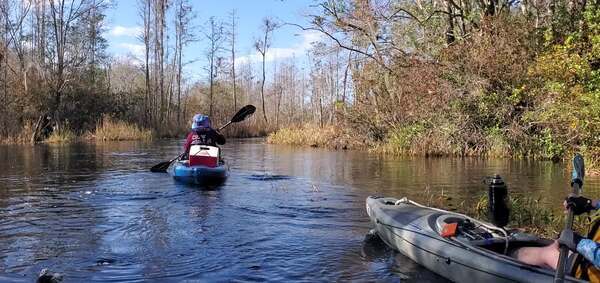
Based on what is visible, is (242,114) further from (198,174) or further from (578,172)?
(578,172)

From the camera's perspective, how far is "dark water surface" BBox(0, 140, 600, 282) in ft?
17.8

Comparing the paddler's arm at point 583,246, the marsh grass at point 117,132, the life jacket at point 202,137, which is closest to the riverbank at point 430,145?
the life jacket at point 202,137

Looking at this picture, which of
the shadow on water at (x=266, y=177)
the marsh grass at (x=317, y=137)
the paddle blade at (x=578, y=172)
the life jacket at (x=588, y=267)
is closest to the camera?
the life jacket at (x=588, y=267)

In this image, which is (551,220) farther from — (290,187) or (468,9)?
(468,9)

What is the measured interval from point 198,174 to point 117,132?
19.4 metres

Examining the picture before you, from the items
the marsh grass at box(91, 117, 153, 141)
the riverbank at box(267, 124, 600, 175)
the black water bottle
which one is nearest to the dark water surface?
the black water bottle

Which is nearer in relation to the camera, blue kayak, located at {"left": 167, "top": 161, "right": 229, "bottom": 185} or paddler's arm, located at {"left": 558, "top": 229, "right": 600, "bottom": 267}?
paddler's arm, located at {"left": 558, "top": 229, "right": 600, "bottom": 267}

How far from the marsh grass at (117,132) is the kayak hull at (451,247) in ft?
78.8

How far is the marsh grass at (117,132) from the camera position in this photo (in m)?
28.2

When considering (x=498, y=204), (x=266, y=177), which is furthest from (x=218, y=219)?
(x=266, y=177)

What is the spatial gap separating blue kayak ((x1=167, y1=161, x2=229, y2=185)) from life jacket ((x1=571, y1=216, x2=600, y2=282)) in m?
7.69

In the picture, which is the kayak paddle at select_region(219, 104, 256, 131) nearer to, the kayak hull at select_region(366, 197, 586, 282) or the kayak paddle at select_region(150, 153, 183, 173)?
the kayak paddle at select_region(150, 153, 183, 173)

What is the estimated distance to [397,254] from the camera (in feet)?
19.4

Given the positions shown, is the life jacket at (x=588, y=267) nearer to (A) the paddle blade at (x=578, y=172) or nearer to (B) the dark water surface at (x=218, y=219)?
(A) the paddle blade at (x=578, y=172)
